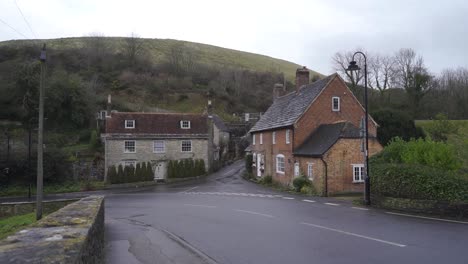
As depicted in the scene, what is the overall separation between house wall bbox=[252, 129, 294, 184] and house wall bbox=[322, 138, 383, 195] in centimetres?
578

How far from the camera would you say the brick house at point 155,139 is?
144ft

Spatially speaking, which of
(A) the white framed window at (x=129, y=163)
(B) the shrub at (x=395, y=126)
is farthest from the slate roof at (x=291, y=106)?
(A) the white framed window at (x=129, y=163)

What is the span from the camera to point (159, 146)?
149 feet

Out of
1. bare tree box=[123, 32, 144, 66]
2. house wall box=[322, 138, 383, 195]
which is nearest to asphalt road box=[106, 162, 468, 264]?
house wall box=[322, 138, 383, 195]

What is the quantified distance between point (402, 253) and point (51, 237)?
8.22m

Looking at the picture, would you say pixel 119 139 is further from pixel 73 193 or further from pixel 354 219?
pixel 354 219

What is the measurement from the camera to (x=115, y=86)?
262ft

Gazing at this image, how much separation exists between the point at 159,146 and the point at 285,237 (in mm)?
34928

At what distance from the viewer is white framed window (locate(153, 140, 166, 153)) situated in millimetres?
45156

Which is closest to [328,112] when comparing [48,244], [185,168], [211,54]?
[185,168]

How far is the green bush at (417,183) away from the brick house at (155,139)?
2939 cm

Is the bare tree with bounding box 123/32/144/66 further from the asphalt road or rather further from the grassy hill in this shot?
the asphalt road

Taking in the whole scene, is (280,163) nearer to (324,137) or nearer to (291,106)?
(291,106)

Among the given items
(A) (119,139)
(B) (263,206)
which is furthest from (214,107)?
(B) (263,206)
